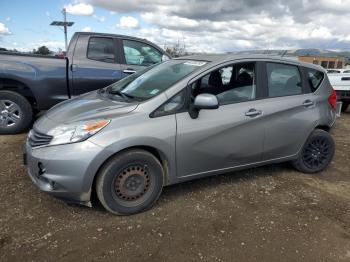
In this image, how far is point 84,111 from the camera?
3783 millimetres

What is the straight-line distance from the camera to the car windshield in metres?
4.02

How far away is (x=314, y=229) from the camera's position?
3604 mm

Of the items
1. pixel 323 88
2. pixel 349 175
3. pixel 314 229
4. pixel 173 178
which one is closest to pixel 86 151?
pixel 173 178

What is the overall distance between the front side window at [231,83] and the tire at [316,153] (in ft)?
3.94

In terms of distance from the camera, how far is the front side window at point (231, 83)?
4145 millimetres

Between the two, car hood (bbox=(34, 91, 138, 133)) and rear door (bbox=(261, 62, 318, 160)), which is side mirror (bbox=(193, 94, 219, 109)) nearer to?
car hood (bbox=(34, 91, 138, 133))

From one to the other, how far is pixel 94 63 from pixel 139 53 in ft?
3.07

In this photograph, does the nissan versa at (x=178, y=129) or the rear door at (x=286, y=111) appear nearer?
the nissan versa at (x=178, y=129)

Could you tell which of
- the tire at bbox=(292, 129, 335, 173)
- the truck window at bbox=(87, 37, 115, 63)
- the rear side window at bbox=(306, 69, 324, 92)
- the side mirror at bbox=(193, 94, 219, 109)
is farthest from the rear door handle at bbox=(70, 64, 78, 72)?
the tire at bbox=(292, 129, 335, 173)

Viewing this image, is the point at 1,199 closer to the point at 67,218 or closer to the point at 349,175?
the point at 67,218

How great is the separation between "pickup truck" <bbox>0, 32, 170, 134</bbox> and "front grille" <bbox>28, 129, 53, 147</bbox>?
285 centimetres

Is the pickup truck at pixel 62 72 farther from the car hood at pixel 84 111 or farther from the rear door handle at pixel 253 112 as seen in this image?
the rear door handle at pixel 253 112

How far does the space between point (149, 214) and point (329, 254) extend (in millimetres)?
1708

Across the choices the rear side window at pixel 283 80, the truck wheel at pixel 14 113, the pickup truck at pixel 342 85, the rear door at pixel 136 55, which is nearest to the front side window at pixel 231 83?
the rear side window at pixel 283 80
